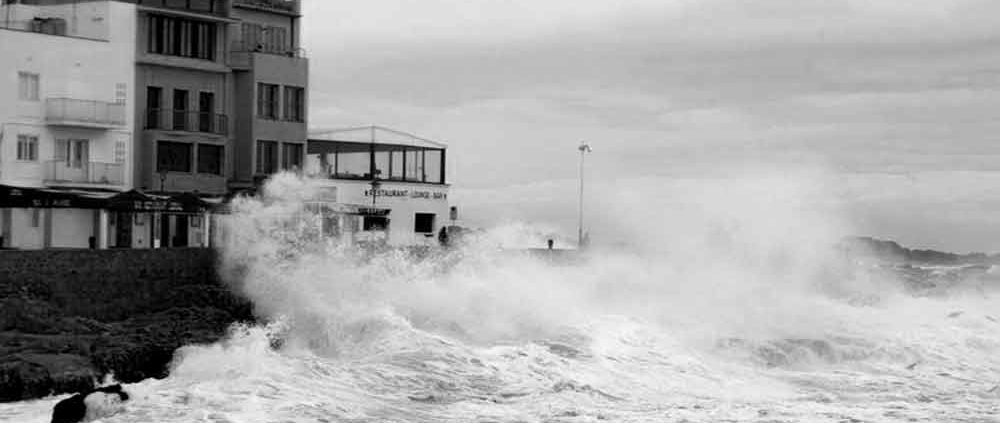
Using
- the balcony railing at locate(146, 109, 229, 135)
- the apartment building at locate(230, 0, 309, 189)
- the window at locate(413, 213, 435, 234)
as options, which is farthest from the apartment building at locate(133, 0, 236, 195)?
the window at locate(413, 213, 435, 234)

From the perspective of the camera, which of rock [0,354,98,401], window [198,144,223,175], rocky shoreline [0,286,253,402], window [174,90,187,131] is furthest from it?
window [198,144,223,175]

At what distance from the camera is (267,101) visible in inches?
2156

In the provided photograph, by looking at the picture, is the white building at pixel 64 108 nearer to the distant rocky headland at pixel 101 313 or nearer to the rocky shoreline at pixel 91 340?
the distant rocky headland at pixel 101 313

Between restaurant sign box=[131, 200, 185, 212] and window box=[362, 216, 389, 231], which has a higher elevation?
restaurant sign box=[131, 200, 185, 212]

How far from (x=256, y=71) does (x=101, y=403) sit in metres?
29.6

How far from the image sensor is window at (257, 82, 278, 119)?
54.4 metres

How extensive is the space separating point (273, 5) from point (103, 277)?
20.7m

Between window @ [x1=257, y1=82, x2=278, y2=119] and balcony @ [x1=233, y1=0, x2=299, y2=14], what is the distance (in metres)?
3.16

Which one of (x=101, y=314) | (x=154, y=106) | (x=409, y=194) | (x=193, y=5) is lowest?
(x=101, y=314)

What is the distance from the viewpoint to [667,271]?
46.8m

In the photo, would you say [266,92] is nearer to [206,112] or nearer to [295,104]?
[295,104]

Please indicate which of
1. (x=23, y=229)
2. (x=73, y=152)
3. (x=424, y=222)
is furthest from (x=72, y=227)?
(x=424, y=222)

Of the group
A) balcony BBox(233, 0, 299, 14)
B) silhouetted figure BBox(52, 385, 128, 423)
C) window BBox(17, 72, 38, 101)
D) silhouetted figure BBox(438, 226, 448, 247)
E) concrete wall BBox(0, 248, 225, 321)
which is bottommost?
silhouetted figure BBox(52, 385, 128, 423)

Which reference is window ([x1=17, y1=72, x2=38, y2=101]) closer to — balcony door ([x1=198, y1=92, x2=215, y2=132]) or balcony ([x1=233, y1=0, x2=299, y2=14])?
balcony door ([x1=198, y1=92, x2=215, y2=132])
